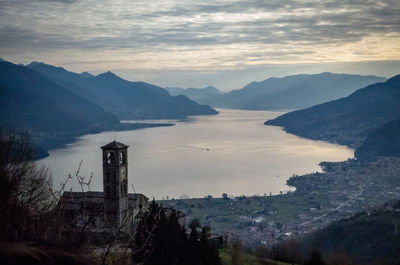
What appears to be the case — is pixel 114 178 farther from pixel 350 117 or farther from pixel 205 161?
pixel 350 117

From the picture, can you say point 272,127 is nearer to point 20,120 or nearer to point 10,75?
point 20,120

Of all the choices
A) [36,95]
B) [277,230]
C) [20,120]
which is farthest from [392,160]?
[36,95]

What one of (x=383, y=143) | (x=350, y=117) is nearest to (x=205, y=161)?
(x=383, y=143)

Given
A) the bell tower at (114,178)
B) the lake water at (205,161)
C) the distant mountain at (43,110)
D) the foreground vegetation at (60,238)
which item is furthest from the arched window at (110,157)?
the distant mountain at (43,110)

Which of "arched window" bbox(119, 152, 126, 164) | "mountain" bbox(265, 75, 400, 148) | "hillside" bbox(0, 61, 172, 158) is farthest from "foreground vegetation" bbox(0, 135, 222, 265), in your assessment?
"mountain" bbox(265, 75, 400, 148)

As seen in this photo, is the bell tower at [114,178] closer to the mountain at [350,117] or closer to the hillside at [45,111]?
the hillside at [45,111]
